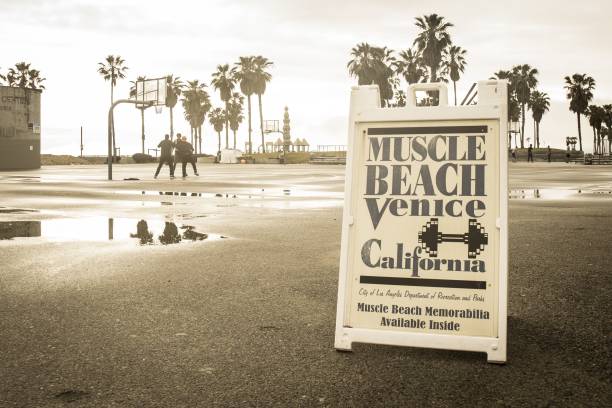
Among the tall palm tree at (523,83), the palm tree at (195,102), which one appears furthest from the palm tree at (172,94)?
the tall palm tree at (523,83)

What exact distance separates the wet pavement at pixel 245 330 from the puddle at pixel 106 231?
0.10 metres

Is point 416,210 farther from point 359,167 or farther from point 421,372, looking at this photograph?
point 421,372

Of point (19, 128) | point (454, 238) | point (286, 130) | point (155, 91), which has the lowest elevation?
point (454, 238)

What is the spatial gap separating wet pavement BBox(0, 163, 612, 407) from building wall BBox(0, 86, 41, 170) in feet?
125

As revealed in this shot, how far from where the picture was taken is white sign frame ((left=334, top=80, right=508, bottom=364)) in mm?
3340

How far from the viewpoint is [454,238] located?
343 centimetres

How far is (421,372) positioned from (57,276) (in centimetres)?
362

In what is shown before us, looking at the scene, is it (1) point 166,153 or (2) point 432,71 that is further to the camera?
(2) point 432,71

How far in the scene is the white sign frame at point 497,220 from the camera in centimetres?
334

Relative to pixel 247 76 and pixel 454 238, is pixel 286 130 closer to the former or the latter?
pixel 247 76

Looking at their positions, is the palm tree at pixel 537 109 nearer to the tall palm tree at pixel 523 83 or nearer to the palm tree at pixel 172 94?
the tall palm tree at pixel 523 83

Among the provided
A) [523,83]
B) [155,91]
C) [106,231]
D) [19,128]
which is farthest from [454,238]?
[523,83]

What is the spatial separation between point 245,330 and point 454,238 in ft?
4.42

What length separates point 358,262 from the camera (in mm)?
3572
